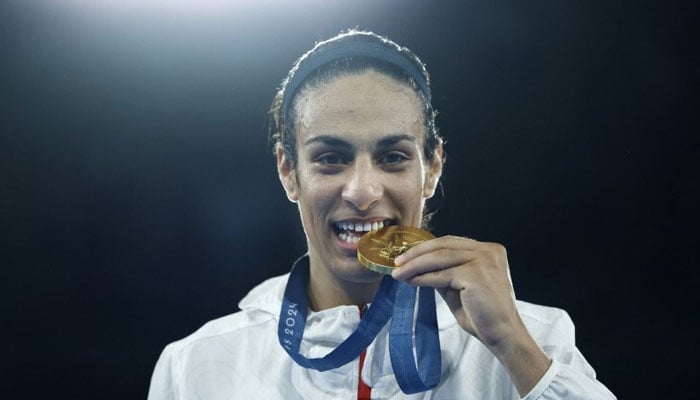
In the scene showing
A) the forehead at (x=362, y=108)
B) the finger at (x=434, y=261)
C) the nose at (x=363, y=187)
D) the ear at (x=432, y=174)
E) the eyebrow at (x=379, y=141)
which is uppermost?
the forehead at (x=362, y=108)

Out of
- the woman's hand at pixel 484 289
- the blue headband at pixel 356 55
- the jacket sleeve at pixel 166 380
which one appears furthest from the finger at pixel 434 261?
the jacket sleeve at pixel 166 380

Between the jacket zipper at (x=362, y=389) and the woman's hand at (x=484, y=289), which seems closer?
the woman's hand at (x=484, y=289)

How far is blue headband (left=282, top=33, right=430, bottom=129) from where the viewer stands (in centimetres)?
193

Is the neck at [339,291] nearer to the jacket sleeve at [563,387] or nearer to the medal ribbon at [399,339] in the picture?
the medal ribbon at [399,339]

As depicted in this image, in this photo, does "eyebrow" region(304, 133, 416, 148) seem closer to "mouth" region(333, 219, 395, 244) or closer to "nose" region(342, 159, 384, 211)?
"nose" region(342, 159, 384, 211)

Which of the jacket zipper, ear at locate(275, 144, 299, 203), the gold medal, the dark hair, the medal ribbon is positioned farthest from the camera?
ear at locate(275, 144, 299, 203)

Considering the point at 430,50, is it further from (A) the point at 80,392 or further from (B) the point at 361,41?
(A) the point at 80,392

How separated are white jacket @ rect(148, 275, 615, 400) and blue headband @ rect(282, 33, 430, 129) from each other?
65 centimetres

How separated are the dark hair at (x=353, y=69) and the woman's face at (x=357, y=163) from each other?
3cm

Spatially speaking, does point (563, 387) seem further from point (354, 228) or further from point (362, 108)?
point (362, 108)

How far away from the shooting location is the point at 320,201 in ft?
6.11

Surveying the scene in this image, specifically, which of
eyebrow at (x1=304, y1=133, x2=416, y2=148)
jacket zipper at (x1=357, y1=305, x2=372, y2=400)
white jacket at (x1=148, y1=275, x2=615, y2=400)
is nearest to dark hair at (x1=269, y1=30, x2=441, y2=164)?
eyebrow at (x1=304, y1=133, x2=416, y2=148)

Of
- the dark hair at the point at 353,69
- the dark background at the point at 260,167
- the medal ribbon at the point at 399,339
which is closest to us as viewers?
the medal ribbon at the point at 399,339

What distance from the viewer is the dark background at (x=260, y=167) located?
239cm
